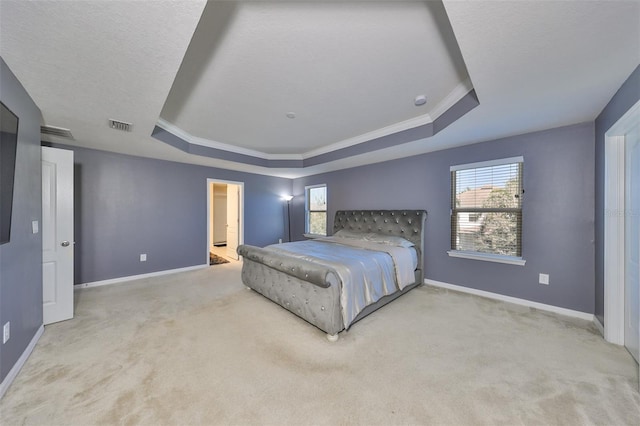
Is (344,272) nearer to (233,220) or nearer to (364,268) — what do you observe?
(364,268)

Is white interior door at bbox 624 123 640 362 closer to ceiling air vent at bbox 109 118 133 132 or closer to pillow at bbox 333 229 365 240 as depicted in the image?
pillow at bbox 333 229 365 240

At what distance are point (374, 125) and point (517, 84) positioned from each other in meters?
1.86

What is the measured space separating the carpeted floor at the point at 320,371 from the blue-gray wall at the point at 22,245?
0.24 meters

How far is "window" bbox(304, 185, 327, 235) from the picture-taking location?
594 cm

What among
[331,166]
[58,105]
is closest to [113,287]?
[58,105]

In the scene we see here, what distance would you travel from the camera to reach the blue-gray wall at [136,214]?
375 cm

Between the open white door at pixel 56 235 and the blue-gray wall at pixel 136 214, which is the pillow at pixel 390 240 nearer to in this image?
the blue-gray wall at pixel 136 214

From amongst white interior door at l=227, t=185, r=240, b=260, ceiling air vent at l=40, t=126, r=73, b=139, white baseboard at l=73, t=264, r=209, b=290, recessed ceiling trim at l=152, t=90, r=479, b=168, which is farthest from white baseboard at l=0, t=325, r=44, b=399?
white interior door at l=227, t=185, r=240, b=260

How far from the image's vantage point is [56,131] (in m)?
2.92

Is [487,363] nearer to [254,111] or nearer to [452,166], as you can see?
[452,166]

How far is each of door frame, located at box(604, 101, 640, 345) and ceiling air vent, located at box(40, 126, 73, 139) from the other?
19.7 ft

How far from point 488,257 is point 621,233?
1.24m

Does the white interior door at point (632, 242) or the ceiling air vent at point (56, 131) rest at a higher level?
the ceiling air vent at point (56, 131)

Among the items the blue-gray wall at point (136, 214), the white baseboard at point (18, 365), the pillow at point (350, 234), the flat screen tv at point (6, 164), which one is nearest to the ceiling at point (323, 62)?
the flat screen tv at point (6, 164)
